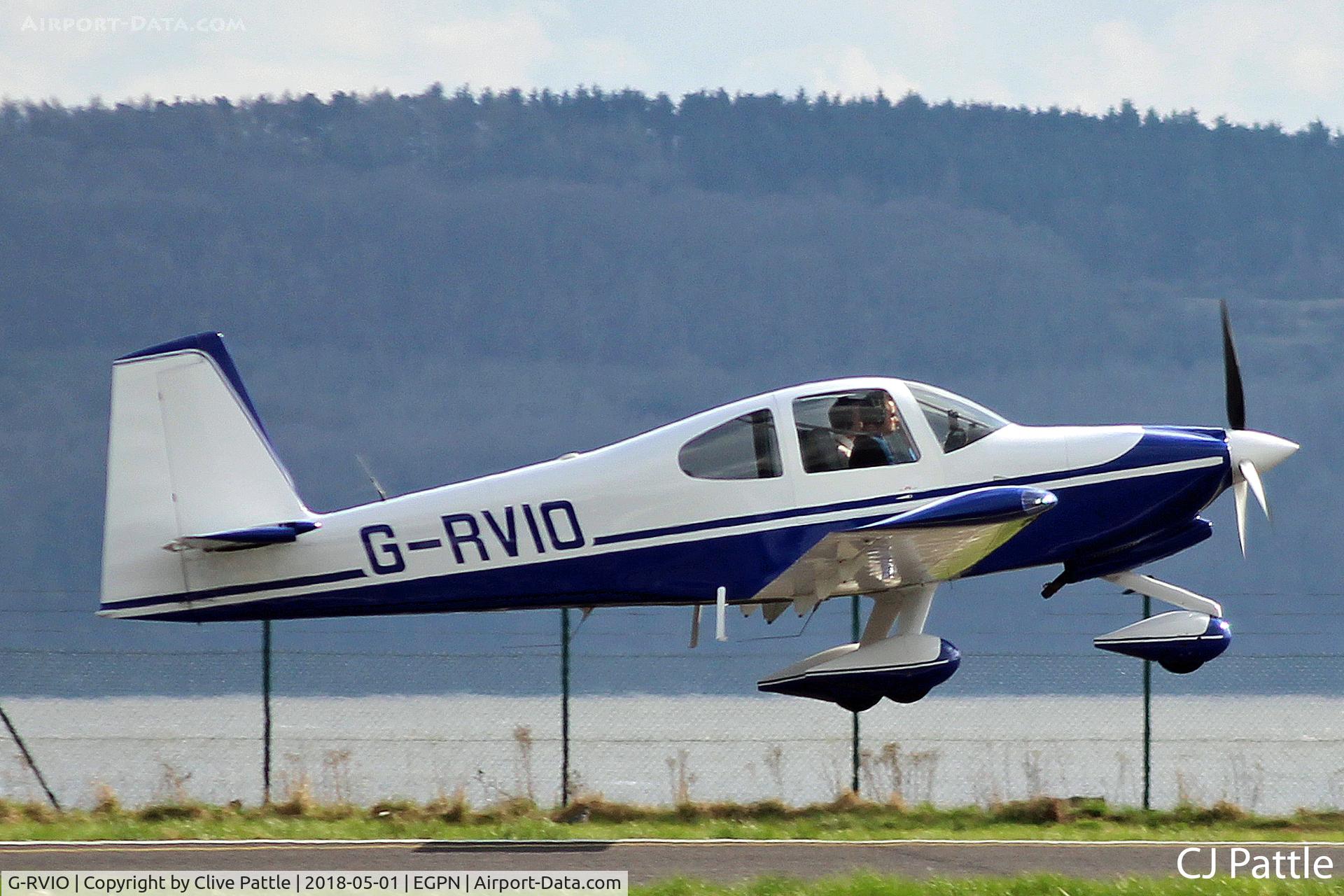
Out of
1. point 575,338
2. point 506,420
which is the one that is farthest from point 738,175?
point 506,420

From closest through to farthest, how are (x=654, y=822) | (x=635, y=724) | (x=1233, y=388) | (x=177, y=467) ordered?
(x=177, y=467) < (x=1233, y=388) < (x=654, y=822) < (x=635, y=724)

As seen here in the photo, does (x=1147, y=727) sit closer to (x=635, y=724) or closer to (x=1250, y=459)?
(x=1250, y=459)

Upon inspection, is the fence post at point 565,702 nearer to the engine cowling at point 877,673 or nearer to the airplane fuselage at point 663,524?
the airplane fuselage at point 663,524

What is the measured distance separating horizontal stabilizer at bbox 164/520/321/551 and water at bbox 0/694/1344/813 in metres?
3.20

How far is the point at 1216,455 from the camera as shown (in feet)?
36.1

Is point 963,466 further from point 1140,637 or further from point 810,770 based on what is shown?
point 810,770

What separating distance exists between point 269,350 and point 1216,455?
7193 cm

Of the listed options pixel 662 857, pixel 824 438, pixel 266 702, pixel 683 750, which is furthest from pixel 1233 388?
pixel 266 702

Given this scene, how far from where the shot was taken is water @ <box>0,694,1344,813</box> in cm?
1420

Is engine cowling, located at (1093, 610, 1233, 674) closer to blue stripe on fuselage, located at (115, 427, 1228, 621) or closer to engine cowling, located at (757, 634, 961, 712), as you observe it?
blue stripe on fuselage, located at (115, 427, 1228, 621)

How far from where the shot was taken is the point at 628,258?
270 ft

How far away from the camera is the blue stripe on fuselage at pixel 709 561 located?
34.7 ft

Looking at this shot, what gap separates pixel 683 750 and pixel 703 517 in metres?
5.24

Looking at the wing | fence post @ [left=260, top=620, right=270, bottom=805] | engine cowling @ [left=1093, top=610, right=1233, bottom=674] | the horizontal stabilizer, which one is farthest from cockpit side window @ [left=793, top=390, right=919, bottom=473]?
fence post @ [left=260, top=620, right=270, bottom=805]
